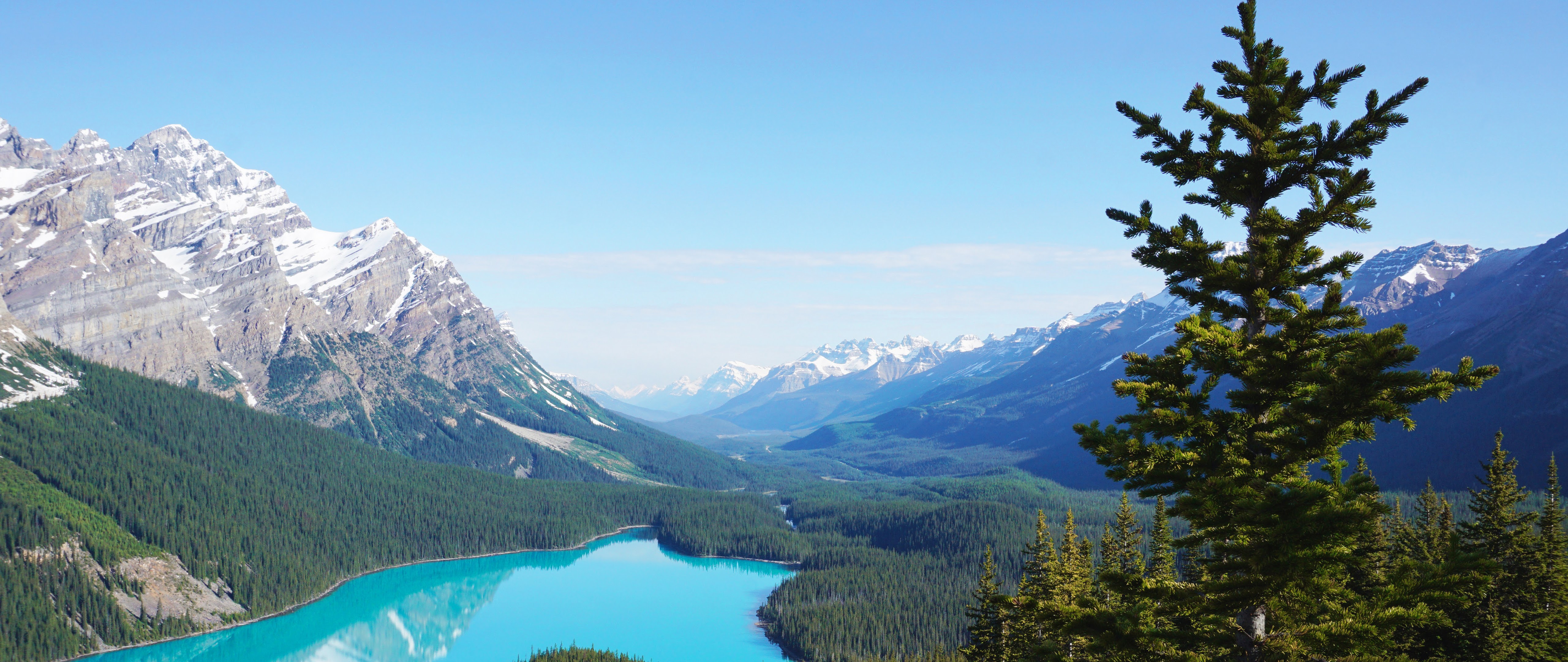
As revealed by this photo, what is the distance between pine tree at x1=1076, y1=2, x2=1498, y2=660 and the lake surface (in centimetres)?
12349

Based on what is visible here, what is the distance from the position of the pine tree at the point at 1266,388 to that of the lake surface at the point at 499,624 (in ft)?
405

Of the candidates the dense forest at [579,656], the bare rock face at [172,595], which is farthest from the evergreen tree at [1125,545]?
the bare rock face at [172,595]

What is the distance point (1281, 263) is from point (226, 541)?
19143 cm

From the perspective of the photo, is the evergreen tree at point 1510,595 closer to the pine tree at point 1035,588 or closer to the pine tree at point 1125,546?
the pine tree at point 1125,546

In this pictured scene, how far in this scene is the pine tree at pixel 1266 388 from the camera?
13.8 metres

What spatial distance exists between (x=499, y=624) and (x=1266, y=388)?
16652 centimetres

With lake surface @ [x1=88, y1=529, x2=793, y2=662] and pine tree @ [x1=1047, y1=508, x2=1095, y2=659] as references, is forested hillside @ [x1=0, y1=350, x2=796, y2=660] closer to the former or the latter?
lake surface @ [x1=88, y1=529, x2=793, y2=662]

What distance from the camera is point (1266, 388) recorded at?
49.4 feet

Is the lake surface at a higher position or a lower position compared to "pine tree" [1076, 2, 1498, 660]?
lower

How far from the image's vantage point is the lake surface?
138 m

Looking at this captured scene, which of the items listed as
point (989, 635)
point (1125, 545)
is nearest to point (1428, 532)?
point (1125, 545)

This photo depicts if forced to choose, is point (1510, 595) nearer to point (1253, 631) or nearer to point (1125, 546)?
point (1125, 546)

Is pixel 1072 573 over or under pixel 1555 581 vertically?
over

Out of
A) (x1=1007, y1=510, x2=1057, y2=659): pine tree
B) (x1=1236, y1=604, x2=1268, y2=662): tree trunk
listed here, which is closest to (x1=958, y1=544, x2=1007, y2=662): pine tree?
(x1=1007, y1=510, x2=1057, y2=659): pine tree
